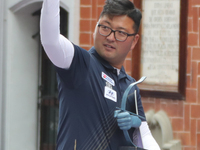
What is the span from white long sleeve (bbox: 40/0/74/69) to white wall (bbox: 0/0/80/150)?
11.0ft

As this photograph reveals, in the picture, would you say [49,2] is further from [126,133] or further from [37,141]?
[37,141]

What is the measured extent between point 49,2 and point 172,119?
3253 millimetres

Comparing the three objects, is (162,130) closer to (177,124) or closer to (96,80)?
(177,124)

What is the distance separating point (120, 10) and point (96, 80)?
0.38 metres

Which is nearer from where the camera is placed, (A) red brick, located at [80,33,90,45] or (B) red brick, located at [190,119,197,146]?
(B) red brick, located at [190,119,197,146]

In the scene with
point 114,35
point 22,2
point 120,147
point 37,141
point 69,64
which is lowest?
point 37,141

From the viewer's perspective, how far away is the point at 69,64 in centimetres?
181

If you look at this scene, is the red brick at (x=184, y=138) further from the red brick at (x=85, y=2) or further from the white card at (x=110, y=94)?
the white card at (x=110, y=94)

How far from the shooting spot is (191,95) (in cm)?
456

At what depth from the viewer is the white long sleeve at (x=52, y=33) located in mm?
1684

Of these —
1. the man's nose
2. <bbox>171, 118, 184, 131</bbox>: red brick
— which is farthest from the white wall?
the man's nose

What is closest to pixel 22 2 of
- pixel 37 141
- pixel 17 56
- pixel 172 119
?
A: pixel 17 56

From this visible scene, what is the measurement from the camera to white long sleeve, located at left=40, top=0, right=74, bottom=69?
168cm

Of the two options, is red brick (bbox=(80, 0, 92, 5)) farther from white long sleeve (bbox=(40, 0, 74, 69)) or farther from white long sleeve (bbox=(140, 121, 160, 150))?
white long sleeve (bbox=(40, 0, 74, 69))
